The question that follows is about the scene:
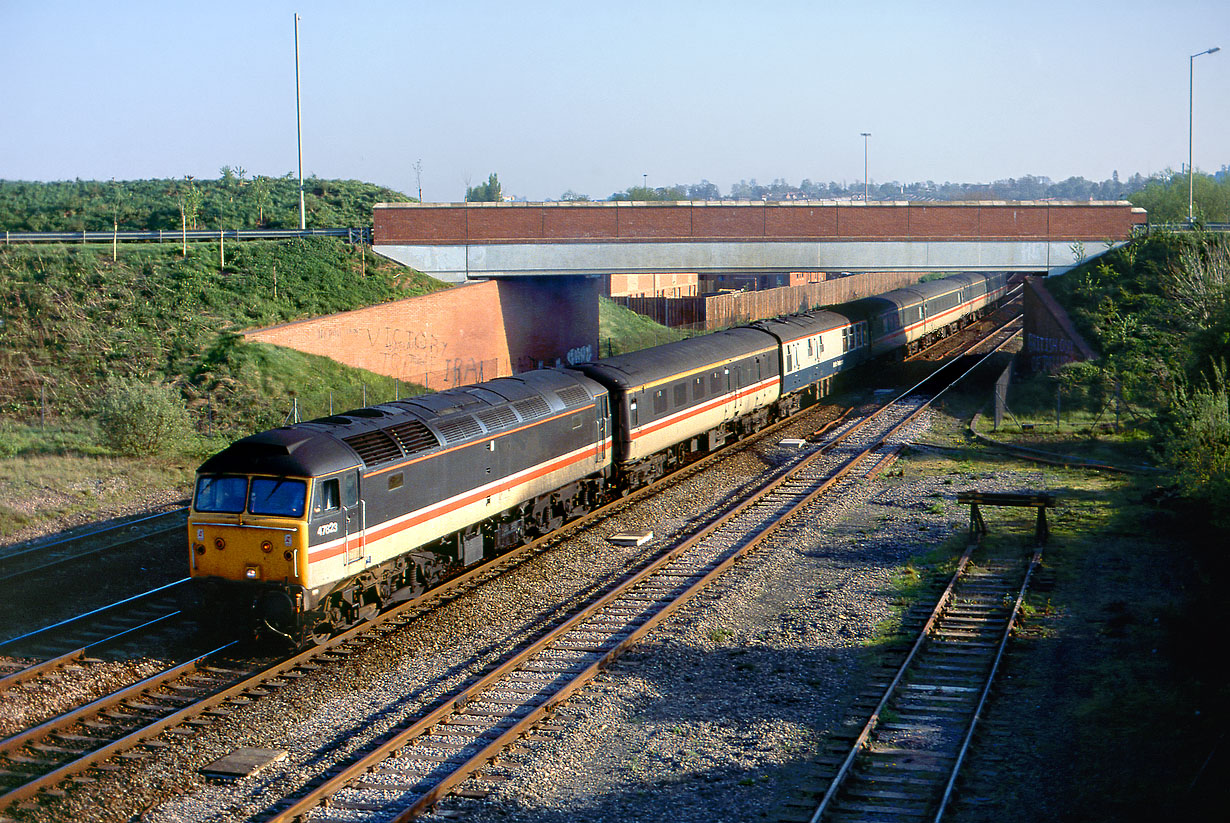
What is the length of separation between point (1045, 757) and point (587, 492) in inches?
514

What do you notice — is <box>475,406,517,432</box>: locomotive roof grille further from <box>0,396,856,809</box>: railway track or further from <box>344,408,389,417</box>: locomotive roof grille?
<box>0,396,856,809</box>: railway track

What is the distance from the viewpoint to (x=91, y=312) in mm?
37125

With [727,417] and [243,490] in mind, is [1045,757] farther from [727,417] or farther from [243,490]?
[727,417]

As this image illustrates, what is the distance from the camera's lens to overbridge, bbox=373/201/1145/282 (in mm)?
45438

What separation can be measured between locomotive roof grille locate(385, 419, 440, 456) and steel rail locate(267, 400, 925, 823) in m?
3.59

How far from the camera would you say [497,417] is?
779 inches

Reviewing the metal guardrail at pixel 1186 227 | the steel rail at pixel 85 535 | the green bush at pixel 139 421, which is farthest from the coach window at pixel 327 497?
the metal guardrail at pixel 1186 227

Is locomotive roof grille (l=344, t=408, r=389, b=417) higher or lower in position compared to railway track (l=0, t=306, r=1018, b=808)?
higher

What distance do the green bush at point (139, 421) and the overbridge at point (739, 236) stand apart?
1818 cm

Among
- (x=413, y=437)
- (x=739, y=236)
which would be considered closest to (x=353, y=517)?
(x=413, y=437)

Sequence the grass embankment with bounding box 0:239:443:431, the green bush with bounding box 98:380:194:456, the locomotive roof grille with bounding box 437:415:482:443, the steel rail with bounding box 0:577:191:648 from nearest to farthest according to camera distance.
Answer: the steel rail with bounding box 0:577:191:648
the locomotive roof grille with bounding box 437:415:482:443
the green bush with bounding box 98:380:194:456
the grass embankment with bounding box 0:239:443:431

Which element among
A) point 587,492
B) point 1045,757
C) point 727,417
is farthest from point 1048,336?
point 1045,757

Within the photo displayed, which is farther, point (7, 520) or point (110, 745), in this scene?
point (7, 520)

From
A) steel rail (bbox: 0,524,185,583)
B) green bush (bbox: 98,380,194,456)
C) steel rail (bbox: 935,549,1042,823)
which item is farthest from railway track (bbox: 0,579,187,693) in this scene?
steel rail (bbox: 935,549,1042,823)
